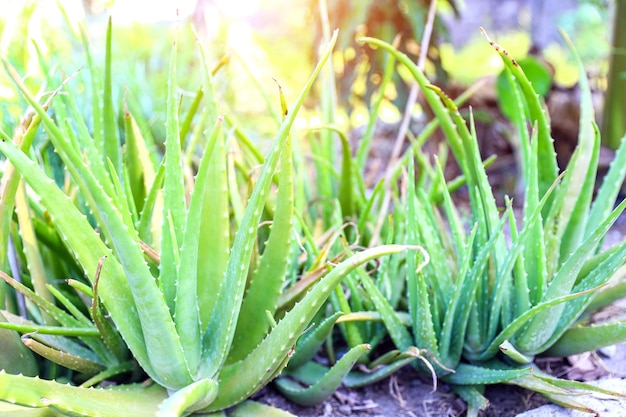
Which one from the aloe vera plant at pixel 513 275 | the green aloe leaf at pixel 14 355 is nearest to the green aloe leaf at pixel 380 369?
the aloe vera plant at pixel 513 275

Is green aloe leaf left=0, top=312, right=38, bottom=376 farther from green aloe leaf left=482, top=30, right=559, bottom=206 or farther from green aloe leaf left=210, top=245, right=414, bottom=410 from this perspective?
green aloe leaf left=482, top=30, right=559, bottom=206

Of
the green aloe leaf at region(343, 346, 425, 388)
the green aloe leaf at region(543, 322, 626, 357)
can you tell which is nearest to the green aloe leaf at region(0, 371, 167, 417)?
the green aloe leaf at region(343, 346, 425, 388)

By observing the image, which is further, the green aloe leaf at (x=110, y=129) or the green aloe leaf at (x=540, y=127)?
the green aloe leaf at (x=110, y=129)

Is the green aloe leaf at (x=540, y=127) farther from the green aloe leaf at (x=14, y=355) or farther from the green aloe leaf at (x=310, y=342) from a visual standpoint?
the green aloe leaf at (x=14, y=355)

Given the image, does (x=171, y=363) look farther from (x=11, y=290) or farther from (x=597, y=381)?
(x=597, y=381)

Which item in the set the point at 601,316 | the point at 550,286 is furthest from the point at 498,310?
the point at 601,316

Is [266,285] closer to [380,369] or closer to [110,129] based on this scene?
[380,369]
